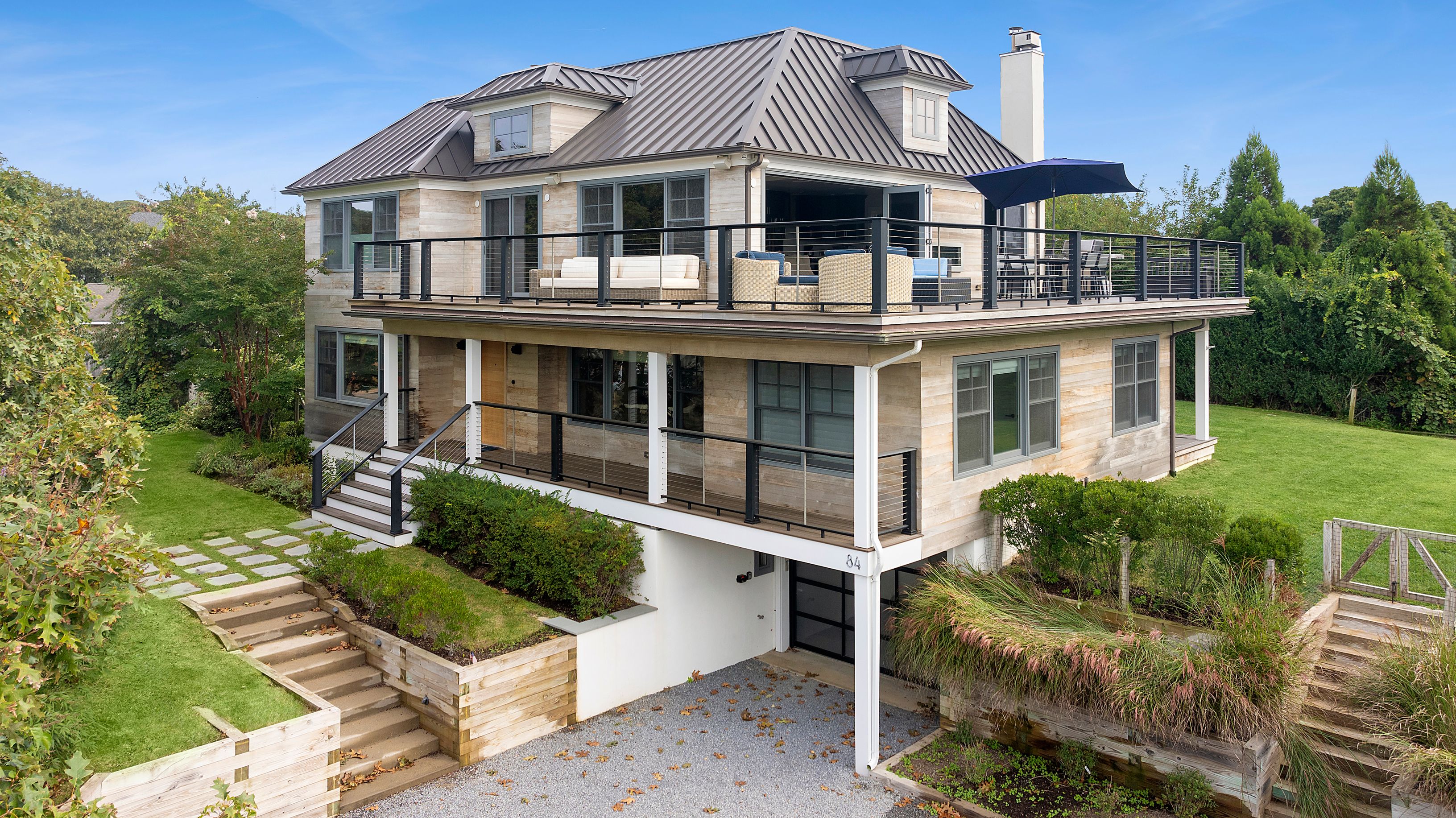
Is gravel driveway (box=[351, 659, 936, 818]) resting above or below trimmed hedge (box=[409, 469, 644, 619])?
below

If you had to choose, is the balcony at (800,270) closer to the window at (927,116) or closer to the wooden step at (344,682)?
the window at (927,116)

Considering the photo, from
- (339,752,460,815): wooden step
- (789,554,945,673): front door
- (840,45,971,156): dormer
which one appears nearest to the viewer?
(339,752,460,815): wooden step

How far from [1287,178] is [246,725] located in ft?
128

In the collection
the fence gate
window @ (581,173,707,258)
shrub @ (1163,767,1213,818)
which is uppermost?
window @ (581,173,707,258)

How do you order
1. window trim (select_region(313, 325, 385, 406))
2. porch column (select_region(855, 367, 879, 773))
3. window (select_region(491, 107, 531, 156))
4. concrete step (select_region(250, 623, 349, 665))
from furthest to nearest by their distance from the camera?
window trim (select_region(313, 325, 385, 406)) → window (select_region(491, 107, 531, 156)) → concrete step (select_region(250, 623, 349, 665)) → porch column (select_region(855, 367, 879, 773))

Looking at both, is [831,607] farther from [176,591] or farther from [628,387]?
[176,591]

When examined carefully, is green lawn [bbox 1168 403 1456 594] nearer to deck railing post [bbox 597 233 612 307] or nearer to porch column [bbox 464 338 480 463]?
deck railing post [bbox 597 233 612 307]

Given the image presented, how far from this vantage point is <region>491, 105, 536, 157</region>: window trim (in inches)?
682

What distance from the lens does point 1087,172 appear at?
13.6 metres

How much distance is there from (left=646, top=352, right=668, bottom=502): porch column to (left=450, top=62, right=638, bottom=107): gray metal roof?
652cm

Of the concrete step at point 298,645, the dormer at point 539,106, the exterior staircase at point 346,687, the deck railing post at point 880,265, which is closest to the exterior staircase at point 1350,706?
the deck railing post at point 880,265

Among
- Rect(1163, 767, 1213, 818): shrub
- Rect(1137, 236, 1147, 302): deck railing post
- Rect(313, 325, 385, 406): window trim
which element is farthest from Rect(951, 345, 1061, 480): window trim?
Rect(313, 325, 385, 406): window trim

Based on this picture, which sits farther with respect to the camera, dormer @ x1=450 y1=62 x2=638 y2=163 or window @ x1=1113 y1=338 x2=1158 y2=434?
dormer @ x1=450 y1=62 x2=638 y2=163

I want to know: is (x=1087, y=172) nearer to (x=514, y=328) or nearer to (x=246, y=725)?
(x=514, y=328)
